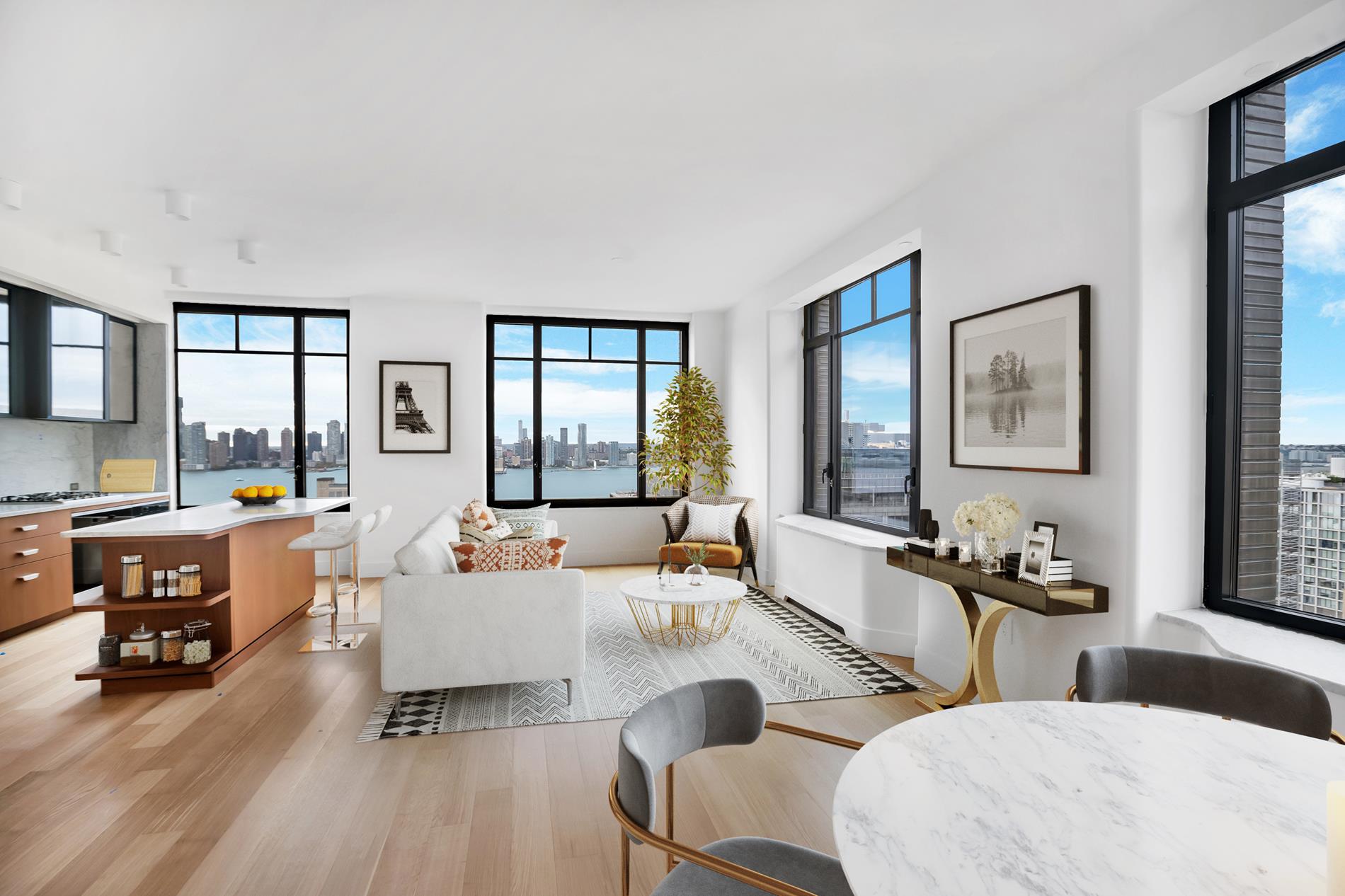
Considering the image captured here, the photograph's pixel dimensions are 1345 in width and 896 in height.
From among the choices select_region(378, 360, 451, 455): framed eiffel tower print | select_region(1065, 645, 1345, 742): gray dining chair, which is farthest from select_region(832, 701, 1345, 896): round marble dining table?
select_region(378, 360, 451, 455): framed eiffel tower print

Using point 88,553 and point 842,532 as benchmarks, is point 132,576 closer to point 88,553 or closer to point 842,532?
point 88,553

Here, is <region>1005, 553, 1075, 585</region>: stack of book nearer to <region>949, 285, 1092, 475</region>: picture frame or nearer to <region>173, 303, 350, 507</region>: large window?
<region>949, 285, 1092, 475</region>: picture frame

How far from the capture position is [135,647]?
3662mm

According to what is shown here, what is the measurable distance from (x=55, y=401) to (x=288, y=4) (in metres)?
4.62

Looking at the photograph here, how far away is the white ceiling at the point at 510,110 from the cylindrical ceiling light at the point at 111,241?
90mm

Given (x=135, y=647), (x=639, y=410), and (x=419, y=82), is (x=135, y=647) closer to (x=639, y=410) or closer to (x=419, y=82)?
(x=419, y=82)

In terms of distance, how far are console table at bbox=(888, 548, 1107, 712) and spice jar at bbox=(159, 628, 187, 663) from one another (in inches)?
156

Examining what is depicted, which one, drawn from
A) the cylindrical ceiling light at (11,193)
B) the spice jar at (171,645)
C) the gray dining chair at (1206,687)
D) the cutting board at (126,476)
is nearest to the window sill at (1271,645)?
the gray dining chair at (1206,687)

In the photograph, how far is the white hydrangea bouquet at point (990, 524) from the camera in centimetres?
286

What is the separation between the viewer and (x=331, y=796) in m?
2.54

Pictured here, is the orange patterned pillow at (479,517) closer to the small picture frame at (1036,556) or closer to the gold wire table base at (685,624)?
the gold wire table base at (685,624)

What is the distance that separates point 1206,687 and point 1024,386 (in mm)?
1567

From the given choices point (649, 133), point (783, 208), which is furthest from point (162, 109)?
point (783, 208)

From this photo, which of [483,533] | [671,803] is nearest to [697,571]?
[483,533]
